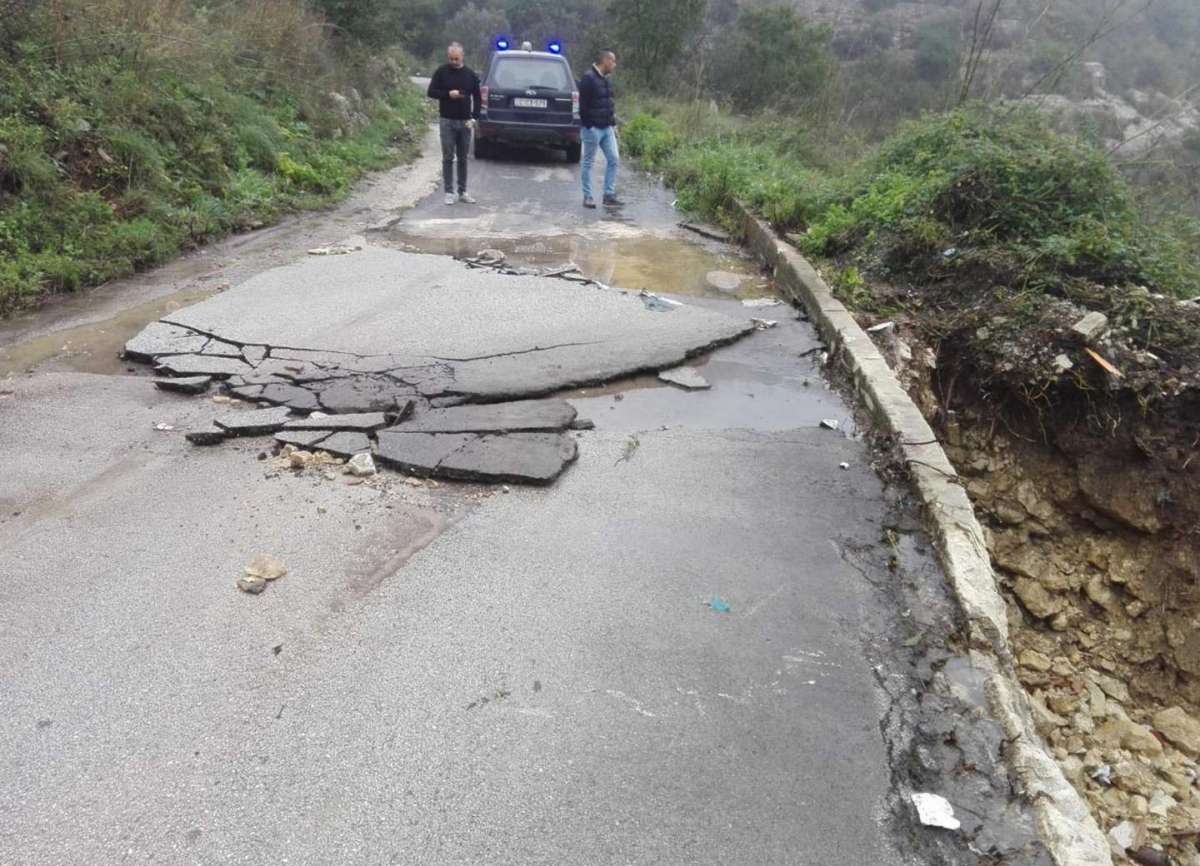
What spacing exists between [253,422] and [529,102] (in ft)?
36.5

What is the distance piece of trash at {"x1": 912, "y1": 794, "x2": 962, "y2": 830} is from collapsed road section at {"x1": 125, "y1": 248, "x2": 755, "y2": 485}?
7.63 ft

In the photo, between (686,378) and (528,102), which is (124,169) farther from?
(528,102)

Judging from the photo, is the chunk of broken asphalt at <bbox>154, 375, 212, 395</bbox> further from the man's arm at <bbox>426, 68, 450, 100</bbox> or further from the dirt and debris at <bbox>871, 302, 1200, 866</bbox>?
the man's arm at <bbox>426, 68, 450, 100</bbox>

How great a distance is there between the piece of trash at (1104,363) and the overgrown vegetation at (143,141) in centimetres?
761

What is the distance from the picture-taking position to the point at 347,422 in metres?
4.64

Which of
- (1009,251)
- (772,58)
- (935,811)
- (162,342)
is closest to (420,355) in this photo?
(162,342)

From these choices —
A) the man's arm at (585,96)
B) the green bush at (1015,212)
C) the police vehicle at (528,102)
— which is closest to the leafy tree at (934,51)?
the police vehicle at (528,102)

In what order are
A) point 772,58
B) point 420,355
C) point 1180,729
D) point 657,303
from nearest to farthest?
point 1180,729
point 420,355
point 657,303
point 772,58

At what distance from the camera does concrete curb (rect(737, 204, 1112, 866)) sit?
8.04ft

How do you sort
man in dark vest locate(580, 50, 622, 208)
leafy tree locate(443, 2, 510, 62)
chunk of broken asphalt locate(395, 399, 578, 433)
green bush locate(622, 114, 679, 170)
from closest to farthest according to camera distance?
chunk of broken asphalt locate(395, 399, 578, 433) → man in dark vest locate(580, 50, 622, 208) → green bush locate(622, 114, 679, 170) → leafy tree locate(443, 2, 510, 62)

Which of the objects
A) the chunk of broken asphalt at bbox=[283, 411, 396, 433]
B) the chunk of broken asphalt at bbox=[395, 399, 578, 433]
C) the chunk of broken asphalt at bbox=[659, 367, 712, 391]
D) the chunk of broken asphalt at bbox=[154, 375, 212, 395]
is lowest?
the chunk of broken asphalt at bbox=[154, 375, 212, 395]

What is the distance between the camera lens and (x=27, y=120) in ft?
26.0

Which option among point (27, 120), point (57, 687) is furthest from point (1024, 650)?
point (27, 120)

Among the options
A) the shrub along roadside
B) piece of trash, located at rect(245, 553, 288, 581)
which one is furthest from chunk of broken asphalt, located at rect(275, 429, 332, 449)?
the shrub along roadside
